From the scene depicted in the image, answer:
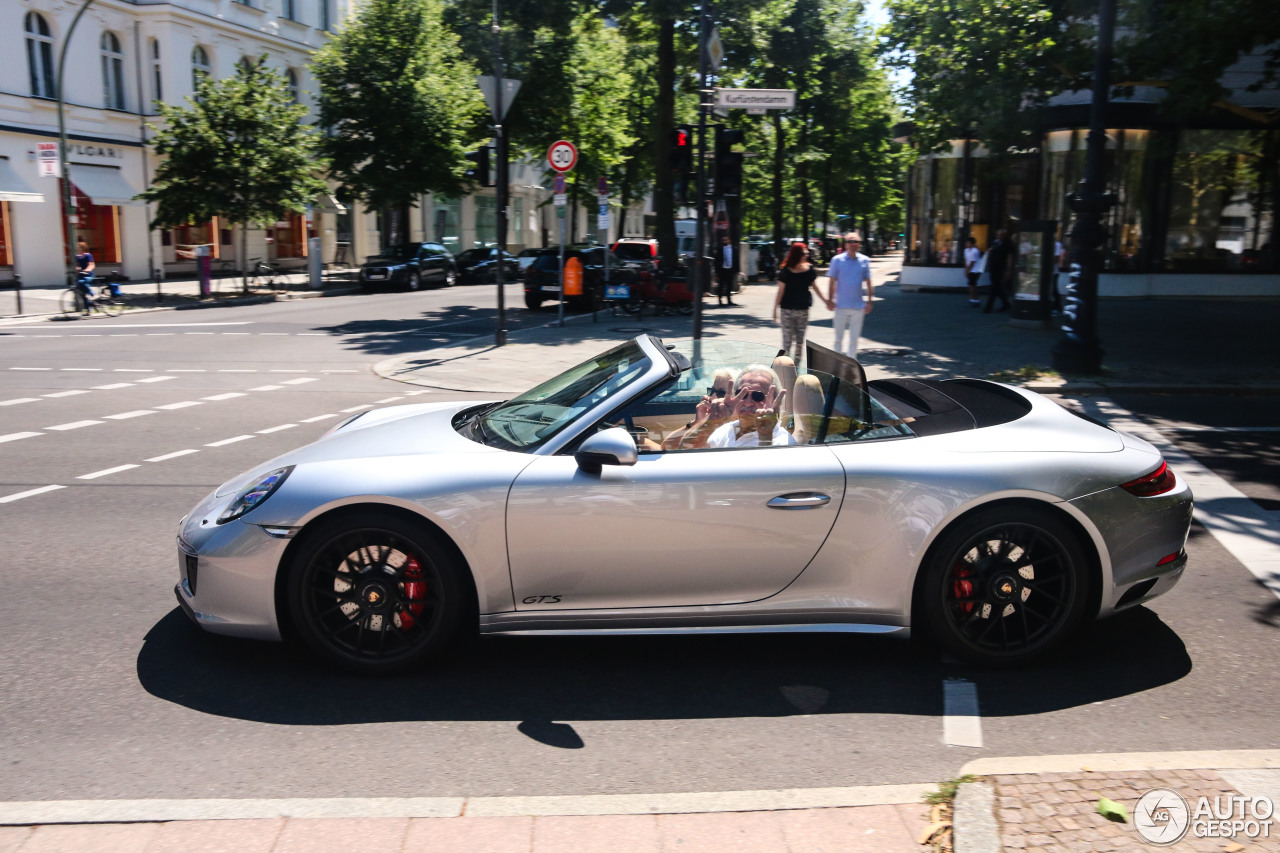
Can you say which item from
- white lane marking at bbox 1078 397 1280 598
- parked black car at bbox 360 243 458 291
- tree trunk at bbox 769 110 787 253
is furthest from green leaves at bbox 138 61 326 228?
white lane marking at bbox 1078 397 1280 598

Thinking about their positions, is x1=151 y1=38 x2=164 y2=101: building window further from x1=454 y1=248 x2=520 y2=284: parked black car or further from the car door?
the car door

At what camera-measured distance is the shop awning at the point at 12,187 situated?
30.3 m

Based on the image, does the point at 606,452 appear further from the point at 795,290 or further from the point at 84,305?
the point at 84,305

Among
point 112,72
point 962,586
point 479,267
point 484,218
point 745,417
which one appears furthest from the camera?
point 484,218

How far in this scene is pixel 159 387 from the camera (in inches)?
527

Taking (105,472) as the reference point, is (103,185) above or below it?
above

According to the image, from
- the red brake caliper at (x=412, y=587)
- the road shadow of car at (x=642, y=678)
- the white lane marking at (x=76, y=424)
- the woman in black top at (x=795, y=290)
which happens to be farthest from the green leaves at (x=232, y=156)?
the red brake caliper at (x=412, y=587)

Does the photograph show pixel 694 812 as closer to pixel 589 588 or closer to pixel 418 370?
pixel 589 588

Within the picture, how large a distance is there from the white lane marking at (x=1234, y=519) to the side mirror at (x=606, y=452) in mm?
3649

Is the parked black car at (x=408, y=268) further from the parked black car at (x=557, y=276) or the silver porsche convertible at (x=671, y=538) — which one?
the silver porsche convertible at (x=671, y=538)

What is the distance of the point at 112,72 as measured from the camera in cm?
3559

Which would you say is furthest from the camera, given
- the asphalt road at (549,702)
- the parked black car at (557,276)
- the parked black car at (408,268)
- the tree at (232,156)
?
the parked black car at (408,268)

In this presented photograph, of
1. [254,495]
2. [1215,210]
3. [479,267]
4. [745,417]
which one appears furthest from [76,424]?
[479,267]

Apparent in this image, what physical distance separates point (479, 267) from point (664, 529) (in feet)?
120
